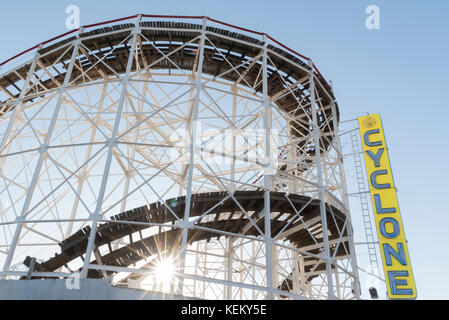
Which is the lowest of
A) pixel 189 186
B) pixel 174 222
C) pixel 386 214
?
pixel 174 222

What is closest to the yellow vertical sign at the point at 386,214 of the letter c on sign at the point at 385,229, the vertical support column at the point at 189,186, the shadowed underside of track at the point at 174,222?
the letter c on sign at the point at 385,229

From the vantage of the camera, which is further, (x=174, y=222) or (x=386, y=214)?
(x=386, y=214)

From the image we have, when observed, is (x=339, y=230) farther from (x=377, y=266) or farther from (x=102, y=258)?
(x=102, y=258)

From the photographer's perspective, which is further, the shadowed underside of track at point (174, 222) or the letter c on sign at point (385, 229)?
the letter c on sign at point (385, 229)

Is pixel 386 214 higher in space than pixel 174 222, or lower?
higher

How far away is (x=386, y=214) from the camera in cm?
1557

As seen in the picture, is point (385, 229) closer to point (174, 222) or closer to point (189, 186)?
point (174, 222)

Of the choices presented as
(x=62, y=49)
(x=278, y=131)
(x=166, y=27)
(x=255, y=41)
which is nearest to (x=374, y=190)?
(x=278, y=131)

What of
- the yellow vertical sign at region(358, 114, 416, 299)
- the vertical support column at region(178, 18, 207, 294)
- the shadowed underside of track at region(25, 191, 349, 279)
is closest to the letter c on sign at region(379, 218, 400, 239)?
the yellow vertical sign at region(358, 114, 416, 299)

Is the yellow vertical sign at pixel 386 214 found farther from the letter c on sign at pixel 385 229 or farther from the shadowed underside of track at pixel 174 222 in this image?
the shadowed underside of track at pixel 174 222

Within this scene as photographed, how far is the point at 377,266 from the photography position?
15.4 meters

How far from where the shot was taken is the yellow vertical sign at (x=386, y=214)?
14.3 m

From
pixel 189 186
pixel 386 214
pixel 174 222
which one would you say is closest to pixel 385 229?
pixel 386 214
